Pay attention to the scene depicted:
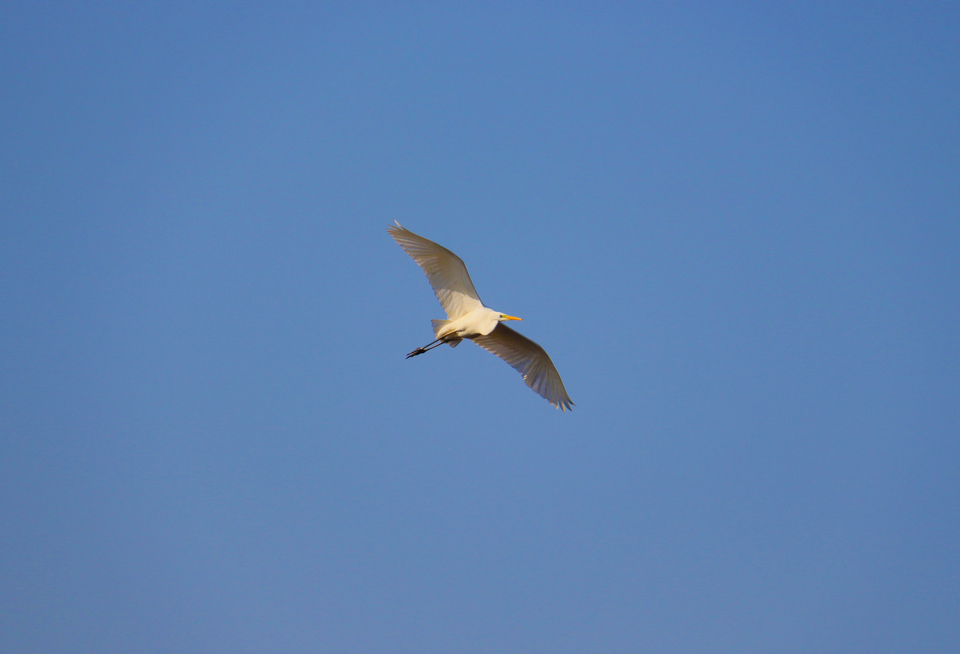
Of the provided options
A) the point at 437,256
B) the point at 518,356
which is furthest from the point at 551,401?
the point at 437,256

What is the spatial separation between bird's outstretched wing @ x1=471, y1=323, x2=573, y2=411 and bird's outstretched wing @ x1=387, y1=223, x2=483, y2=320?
1.14m

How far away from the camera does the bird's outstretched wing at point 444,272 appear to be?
12484 mm

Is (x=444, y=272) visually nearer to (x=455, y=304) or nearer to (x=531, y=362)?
(x=455, y=304)

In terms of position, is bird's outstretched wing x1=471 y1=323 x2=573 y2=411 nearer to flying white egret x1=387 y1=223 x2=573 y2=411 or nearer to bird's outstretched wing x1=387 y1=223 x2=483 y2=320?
flying white egret x1=387 y1=223 x2=573 y2=411

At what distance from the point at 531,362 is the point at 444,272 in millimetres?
2518

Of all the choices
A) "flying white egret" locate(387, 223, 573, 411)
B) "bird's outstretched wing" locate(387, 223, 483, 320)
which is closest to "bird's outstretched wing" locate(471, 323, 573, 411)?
"flying white egret" locate(387, 223, 573, 411)

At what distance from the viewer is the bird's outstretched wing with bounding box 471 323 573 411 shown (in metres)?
14.2

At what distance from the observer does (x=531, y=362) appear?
1441 centimetres

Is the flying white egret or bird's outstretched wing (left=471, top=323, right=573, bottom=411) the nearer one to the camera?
the flying white egret

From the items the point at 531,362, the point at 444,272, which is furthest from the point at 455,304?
the point at 531,362

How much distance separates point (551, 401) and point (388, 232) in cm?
396

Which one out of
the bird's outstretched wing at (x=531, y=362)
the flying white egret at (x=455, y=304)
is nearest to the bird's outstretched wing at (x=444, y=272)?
the flying white egret at (x=455, y=304)

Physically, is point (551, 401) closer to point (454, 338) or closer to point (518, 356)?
point (518, 356)

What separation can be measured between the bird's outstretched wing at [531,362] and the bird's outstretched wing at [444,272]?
3.75 feet
